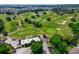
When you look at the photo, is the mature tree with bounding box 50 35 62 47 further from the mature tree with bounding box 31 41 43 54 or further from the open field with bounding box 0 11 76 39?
the mature tree with bounding box 31 41 43 54

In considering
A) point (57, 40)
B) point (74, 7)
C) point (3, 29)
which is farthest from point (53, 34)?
point (3, 29)

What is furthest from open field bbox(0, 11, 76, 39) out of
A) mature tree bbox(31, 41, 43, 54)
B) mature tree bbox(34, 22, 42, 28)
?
mature tree bbox(31, 41, 43, 54)

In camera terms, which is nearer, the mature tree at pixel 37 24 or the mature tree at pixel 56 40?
the mature tree at pixel 56 40

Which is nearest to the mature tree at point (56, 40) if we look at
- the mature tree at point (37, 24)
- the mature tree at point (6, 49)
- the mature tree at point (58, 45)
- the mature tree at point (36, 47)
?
the mature tree at point (58, 45)

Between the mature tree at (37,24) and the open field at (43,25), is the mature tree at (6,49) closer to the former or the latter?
the open field at (43,25)

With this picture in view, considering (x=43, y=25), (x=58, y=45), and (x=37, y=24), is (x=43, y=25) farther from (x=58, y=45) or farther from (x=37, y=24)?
(x=58, y=45)

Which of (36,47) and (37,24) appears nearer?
(36,47)

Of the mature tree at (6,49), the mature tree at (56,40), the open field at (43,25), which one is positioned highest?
the open field at (43,25)

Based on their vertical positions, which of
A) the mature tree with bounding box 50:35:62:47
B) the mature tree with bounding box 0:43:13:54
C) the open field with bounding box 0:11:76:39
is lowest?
the mature tree with bounding box 0:43:13:54

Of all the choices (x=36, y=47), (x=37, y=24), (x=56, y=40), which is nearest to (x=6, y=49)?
(x=36, y=47)

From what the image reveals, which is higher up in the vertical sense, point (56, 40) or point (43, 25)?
point (43, 25)
